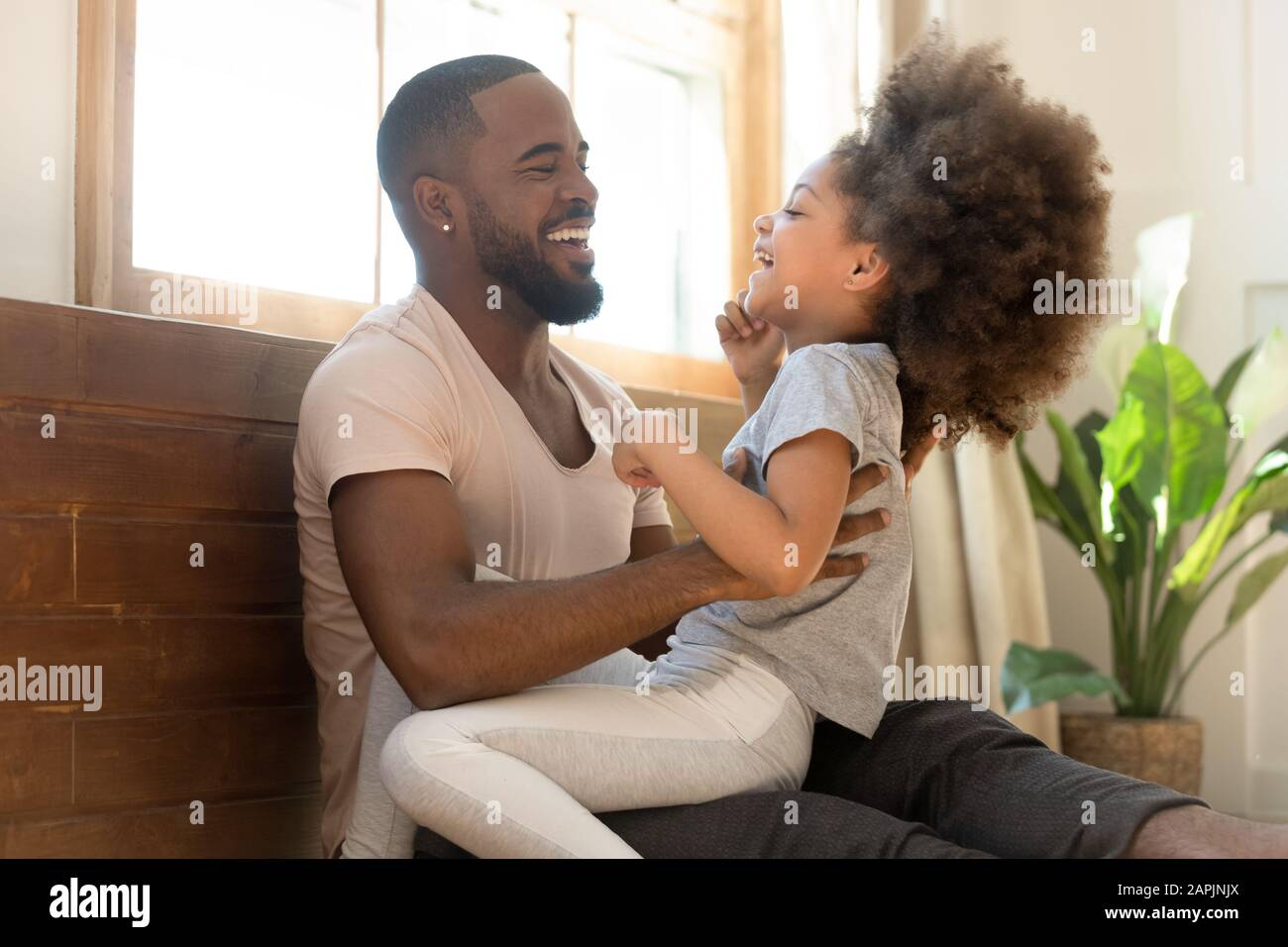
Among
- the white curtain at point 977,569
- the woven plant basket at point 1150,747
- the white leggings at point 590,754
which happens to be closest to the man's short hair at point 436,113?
the white leggings at point 590,754

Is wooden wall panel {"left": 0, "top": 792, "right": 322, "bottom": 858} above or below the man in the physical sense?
below

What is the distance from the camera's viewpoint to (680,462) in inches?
50.9

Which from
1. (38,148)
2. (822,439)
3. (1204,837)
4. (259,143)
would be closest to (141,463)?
(38,148)

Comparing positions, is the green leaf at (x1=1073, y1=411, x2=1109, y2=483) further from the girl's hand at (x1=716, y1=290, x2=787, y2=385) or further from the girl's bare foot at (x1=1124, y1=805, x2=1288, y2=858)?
the girl's bare foot at (x1=1124, y1=805, x2=1288, y2=858)

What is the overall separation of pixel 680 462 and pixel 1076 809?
515mm

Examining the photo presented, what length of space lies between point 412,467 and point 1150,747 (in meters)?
2.26

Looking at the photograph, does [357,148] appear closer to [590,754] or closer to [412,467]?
[412,467]

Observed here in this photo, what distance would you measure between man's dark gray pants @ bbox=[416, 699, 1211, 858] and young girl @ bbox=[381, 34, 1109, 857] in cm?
4

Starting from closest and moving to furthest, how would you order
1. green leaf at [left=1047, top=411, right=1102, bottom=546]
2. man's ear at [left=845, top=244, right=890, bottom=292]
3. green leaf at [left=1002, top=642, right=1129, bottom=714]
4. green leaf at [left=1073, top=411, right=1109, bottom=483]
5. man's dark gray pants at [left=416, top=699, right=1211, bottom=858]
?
man's dark gray pants at [left=416, top=699, right=1211, bottom=858], man's ear at [left=845, top=244, right=890, bottom=292], green leaf at [left=1002, top=642, right=1129, bottom=714], green leaf at [left=1047, top=411, right=1102, bottom=546], green leaf at [left=1073, top=411, right=1109, bottom=483]

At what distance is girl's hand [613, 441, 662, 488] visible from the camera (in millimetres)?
1327

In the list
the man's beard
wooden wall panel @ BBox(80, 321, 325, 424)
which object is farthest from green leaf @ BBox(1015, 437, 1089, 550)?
wooden wall panel @ BBox(80, 321, 325, 424)

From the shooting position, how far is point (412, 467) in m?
1.41

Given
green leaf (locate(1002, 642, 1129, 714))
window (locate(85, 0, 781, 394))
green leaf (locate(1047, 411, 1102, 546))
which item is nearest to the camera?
window (locate(85, 0, 781, 394))

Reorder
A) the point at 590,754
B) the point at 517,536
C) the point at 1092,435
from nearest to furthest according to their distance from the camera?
the point at 590,754, the point at 517,536, the point at 1092,435
